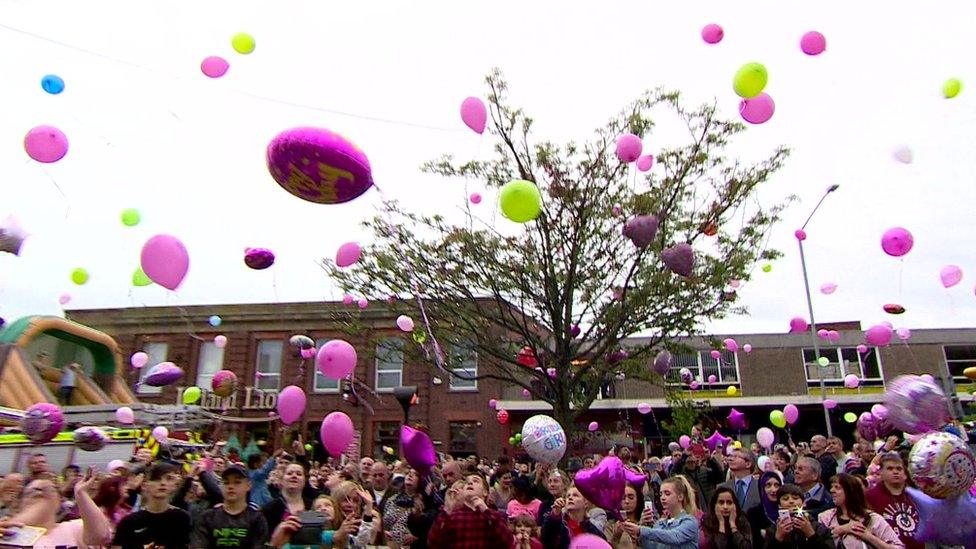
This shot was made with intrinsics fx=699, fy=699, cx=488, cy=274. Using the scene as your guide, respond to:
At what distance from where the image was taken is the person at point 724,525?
4.90 m

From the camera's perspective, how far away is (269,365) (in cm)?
2655

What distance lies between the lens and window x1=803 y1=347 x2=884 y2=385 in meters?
26.6

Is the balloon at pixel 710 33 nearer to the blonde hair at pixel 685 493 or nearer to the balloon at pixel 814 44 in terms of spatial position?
the balloon at pixel 814 44

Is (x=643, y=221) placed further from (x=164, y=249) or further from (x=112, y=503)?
(x=112, y=503)

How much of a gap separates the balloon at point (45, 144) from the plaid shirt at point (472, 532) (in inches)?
272

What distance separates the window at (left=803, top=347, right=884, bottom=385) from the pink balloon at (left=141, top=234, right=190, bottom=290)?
24555mm

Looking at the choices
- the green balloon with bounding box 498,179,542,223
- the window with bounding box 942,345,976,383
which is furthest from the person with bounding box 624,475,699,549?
the window with bounding box 942,345,976,383

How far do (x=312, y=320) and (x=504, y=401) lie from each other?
783cm

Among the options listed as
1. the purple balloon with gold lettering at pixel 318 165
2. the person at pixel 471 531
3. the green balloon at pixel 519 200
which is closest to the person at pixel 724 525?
the person at pixel 471 531

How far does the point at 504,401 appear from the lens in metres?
25.1

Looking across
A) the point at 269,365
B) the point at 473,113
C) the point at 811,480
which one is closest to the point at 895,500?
the point at 811,480

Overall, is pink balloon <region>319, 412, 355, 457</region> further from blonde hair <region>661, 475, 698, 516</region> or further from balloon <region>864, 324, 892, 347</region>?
balloon <region>864, 324, 892, 347</region>

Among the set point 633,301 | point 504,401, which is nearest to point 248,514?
point 633,301

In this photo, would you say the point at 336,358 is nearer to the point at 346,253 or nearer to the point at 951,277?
the point at 346,253
